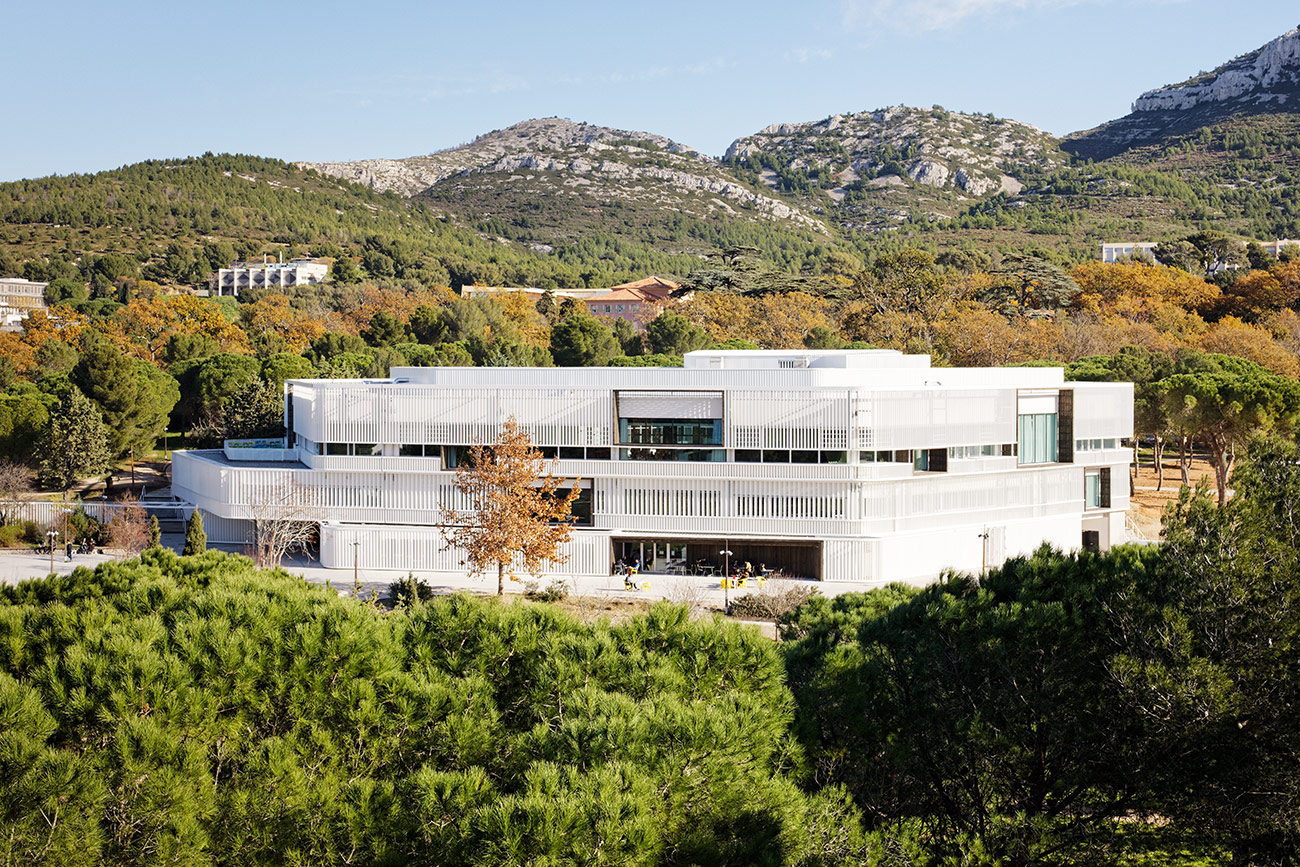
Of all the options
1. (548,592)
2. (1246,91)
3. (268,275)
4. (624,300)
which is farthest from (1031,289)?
(1246,91)

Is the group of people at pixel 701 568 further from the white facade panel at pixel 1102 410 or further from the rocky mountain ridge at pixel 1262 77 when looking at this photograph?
the rocky mountain ridge at pixel 1262 77

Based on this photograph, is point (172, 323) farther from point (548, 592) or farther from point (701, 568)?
point (701, 568)

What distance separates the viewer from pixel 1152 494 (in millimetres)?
55625

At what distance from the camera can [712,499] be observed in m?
38.7

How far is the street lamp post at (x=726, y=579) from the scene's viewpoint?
34119mm

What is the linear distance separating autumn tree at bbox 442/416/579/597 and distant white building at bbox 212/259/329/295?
97.8 meters

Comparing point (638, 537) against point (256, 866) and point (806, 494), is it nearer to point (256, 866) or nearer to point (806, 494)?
point (806, 494)

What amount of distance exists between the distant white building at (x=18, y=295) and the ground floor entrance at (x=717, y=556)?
102 m

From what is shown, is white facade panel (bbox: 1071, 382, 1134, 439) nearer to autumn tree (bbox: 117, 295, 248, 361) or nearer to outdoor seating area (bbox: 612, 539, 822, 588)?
outdoor seating area (bbox: 612, 539, 822, 588)

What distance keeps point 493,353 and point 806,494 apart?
117ft

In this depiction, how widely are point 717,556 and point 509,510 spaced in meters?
8.46

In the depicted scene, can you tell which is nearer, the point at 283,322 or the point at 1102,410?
the point at 1102,410

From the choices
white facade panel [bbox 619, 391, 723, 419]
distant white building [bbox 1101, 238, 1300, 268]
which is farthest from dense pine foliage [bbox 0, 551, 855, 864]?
distant white building [bbox 1101, 238, 1300, 268]

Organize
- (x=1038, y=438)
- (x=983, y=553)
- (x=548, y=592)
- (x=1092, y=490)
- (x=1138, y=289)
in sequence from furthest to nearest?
(x=1138, y=289), (x=1092, y=490), (x=1038, y=438), (x=983, y=553), (x=548, y=592)
